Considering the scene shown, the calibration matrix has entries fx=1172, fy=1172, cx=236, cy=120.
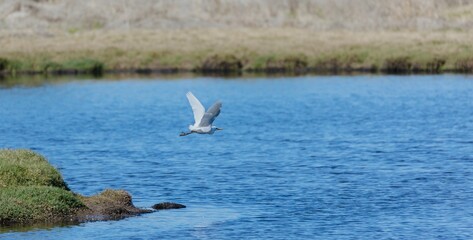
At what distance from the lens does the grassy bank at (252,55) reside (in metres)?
63.8

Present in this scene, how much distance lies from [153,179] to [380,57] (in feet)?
126

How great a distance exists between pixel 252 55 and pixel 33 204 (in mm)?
47731

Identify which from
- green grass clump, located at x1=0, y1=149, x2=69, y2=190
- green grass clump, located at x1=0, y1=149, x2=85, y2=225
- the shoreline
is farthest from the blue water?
green grass clump, located at x1=0, y1=149, x2=69, y2=190

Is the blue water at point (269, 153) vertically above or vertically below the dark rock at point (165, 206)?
below

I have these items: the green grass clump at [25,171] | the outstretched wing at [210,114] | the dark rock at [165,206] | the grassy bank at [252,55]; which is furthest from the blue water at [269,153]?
the grassy bank at [252,55]

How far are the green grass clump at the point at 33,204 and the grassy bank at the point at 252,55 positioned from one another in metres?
44.2

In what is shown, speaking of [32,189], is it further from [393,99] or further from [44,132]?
[393,99]

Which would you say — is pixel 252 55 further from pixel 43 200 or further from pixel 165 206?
pixel 43 200

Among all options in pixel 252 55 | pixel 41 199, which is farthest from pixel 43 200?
pixel 252 55

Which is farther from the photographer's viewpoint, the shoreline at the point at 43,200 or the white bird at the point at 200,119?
the white bird at the point at 200,119

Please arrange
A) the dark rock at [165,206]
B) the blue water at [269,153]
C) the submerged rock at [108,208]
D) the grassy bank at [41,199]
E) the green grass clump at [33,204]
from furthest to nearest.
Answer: the dark rock at [165,206] → the blue water at [269,153] → the submerged rock at [108,208] → the grassy bank at [41,199] → the green grass clump at [33,204]

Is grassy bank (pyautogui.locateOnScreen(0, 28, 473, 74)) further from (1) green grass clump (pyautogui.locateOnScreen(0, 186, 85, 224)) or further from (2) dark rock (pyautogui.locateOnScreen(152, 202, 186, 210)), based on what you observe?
(1) green grass clump (pyautogui.locateOnScreen(0, 186, 85, 224))

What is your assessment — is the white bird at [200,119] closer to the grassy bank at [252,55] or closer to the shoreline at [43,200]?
the shoreline at [43,200]

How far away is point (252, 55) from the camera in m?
67.2
